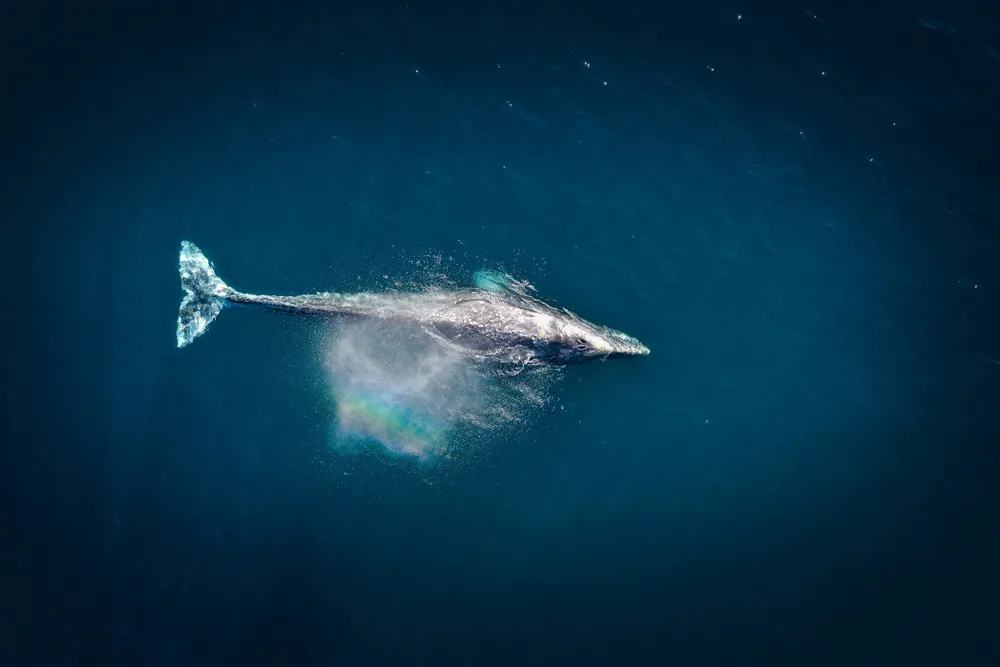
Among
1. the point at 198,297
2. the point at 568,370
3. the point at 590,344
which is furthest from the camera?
the point at 568,370

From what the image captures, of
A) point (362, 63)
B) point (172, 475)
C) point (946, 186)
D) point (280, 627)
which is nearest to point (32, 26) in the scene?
point (362, 63)

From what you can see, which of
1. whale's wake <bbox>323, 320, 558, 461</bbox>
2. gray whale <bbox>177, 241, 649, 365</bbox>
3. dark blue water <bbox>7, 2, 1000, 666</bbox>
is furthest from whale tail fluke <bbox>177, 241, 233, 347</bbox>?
whale's wake <bbox>323, 320, 558, 461</bbox>

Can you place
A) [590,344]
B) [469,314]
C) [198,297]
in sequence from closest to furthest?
[198,297] → [469,314] → [590,344]

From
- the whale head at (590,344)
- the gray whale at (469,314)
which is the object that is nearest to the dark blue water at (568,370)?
the whale head at (590,344)

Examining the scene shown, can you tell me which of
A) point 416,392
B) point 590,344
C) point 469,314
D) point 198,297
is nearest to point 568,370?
point 590,344

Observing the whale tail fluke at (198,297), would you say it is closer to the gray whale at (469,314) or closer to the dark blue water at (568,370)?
the gray whale at (469,314)

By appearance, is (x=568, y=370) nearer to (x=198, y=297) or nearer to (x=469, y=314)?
(x=469, y=314)

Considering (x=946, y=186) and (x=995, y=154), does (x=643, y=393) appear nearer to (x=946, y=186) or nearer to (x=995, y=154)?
(x=946, y=186)
